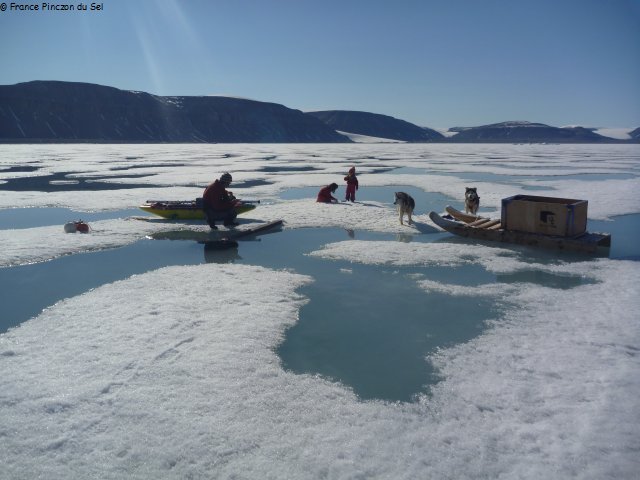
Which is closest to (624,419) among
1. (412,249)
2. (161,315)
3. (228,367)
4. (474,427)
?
(474,427)

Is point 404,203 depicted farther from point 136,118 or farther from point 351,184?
point 136,118

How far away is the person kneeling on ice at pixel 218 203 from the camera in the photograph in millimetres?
12336

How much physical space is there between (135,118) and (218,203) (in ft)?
477

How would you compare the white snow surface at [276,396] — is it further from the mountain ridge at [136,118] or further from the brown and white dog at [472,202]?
the mountain ridge at [136,118]

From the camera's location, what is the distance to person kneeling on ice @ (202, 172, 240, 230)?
12.3 m

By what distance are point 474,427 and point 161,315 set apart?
4.27 meters

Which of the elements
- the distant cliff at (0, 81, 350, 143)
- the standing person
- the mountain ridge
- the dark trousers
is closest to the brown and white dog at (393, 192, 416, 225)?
the standing person

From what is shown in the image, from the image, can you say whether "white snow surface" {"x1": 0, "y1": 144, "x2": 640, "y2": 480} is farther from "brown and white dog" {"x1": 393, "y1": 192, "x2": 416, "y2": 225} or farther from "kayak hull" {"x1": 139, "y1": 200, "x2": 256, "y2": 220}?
"kayak hull" {"x1": 139, "y1": 200, "x2": 256, "y2": 220}

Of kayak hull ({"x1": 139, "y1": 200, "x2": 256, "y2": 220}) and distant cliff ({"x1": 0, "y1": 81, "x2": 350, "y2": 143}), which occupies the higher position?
distant cliff ({"x1": 0, "y1": 81, "x2": 350, "y2": 143})

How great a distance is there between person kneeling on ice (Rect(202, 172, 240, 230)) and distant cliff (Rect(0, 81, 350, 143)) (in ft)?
387

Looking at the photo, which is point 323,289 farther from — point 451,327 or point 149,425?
point 149,425

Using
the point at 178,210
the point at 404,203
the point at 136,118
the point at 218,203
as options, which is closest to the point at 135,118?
the point at 136,118

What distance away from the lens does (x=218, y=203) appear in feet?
41.1

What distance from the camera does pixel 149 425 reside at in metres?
3.93
